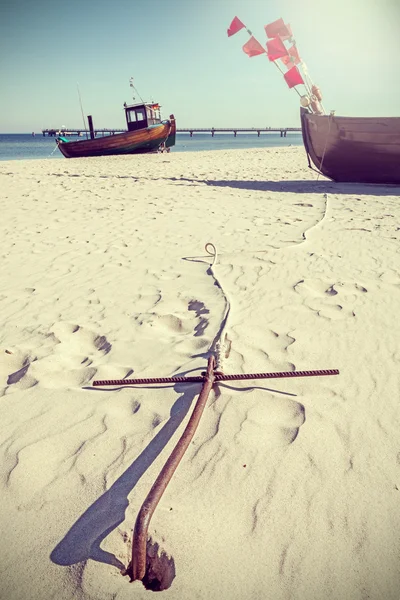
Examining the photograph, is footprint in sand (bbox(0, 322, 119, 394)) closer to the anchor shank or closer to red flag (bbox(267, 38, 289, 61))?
the anchor shank

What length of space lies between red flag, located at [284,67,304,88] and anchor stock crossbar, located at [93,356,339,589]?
9.06 metres

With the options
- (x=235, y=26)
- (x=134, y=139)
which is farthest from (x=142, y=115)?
(x=235, y=26)

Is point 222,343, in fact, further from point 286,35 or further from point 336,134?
point 286,35

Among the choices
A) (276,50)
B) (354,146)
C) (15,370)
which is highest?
(276,50)

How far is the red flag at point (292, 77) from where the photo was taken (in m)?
8.92

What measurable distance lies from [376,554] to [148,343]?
5.22 ft

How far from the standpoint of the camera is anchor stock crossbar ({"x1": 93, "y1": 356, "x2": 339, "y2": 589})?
3.58 feet

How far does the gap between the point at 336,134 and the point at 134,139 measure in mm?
15093

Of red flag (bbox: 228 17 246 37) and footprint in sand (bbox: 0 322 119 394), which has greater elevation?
red flag (bbox: 228 17 246 37)

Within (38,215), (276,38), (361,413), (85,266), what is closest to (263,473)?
(361,413)

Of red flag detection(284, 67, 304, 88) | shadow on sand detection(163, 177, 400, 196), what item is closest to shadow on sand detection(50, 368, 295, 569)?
shadow on sand detection(163, 177, 400, 196)

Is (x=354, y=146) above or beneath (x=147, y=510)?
above

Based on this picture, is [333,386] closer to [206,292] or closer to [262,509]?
[262,509]

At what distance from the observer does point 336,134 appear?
323 inches
